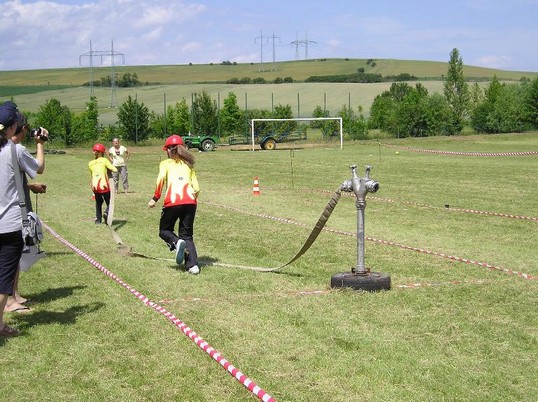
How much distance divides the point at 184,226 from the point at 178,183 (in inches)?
22.2

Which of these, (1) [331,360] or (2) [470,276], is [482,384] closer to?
(1) [331,360]

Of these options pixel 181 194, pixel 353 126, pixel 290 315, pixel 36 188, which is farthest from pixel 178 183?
pixel 353 126

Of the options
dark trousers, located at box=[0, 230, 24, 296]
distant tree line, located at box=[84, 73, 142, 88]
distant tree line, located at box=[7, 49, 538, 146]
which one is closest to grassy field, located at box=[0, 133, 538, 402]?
dark trousers, located at box=[0, 230, 24, 296]

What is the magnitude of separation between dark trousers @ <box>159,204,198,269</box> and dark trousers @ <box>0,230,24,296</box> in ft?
9.61

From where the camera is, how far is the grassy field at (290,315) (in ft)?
16.3

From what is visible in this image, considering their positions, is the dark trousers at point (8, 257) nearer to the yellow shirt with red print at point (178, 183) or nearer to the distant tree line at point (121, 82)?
the yellow shirt with red print at point (178, 183)

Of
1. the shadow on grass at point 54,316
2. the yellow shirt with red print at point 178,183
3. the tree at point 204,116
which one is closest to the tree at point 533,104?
the tree at point 204,116

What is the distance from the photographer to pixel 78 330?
6391 millimetres

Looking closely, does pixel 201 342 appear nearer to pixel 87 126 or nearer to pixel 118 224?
pixel 118 224

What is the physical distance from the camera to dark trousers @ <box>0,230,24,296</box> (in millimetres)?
6051

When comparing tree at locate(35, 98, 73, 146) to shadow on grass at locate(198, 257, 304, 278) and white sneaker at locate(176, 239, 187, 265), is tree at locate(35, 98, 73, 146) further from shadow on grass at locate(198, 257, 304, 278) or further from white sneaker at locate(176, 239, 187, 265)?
white sneaker at locate(176, 239, 187, 265)

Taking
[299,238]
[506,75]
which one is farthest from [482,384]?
[506,75]

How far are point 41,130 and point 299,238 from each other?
5.79 metres

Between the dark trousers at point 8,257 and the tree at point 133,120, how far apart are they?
163ft
